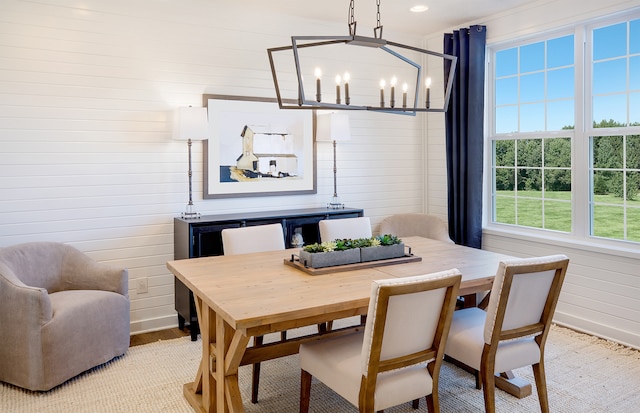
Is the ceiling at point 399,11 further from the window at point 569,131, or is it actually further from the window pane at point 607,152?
the window pane at point 607,152

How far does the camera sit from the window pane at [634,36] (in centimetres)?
376

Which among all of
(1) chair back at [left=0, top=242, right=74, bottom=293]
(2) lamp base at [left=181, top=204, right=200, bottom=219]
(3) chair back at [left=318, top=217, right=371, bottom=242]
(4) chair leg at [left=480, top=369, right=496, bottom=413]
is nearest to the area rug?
(4) chair leg at [left=480, top=369, right=496, bottom=413]

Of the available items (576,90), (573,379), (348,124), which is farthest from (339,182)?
(573,379)

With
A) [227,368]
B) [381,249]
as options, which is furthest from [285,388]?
[381,249]

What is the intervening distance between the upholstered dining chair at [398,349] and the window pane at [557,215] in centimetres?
258

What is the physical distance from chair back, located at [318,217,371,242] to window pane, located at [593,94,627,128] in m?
2.00

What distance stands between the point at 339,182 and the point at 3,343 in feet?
10.1

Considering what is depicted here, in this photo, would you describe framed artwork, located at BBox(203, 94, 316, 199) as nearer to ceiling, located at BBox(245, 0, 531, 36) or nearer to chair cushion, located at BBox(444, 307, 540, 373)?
ceiling, located at BBox(245, 0, 531, 36)

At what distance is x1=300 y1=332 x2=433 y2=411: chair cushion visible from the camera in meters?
2.16

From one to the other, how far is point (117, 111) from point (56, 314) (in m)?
1.62

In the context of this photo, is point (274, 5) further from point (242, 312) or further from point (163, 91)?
point (242, 312)

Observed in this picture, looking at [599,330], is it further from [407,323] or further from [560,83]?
[407,323]

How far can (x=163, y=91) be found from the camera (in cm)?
411

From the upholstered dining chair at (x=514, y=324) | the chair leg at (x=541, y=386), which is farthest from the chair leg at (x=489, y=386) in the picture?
the chair leg at (x=541, y=386)
